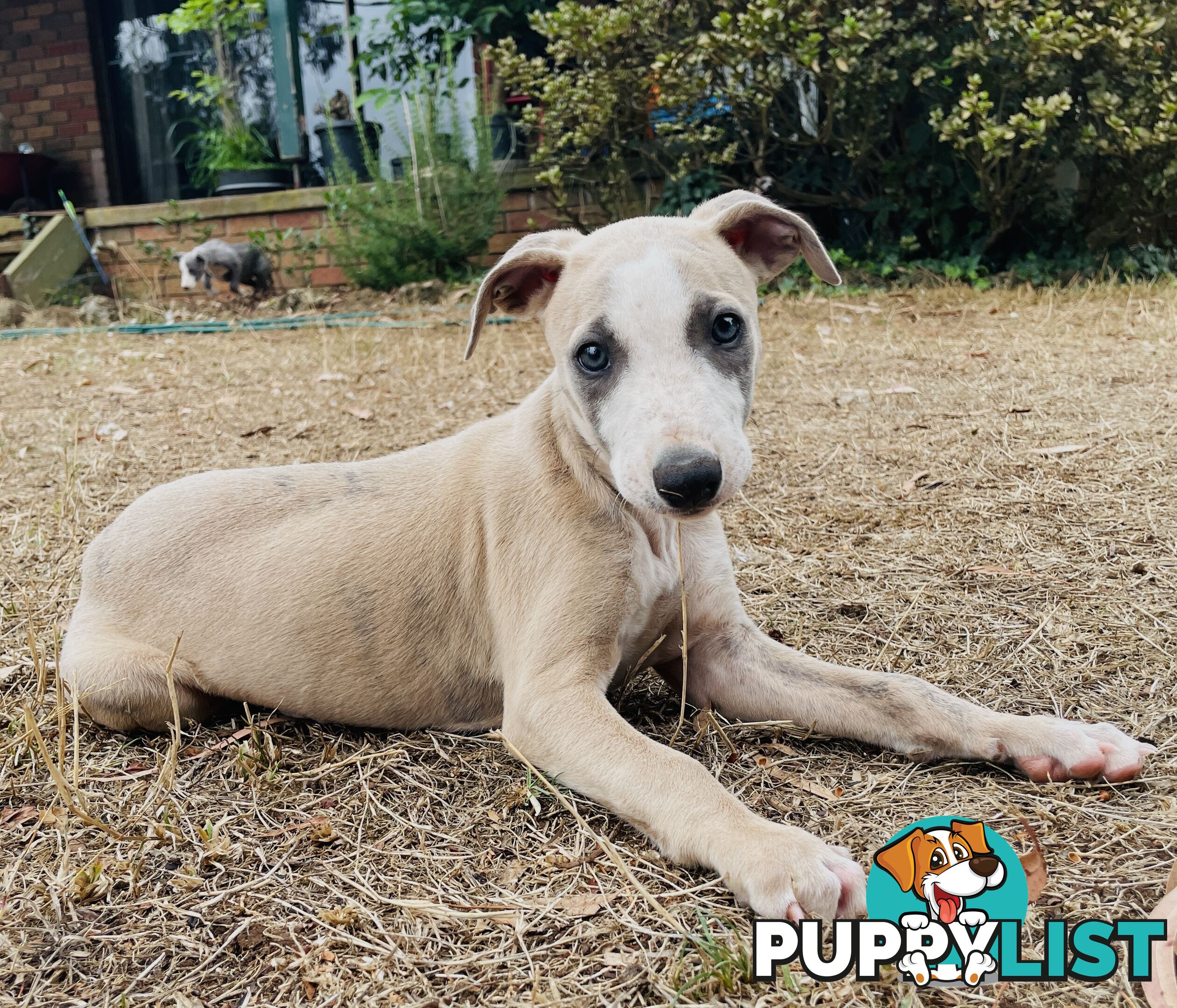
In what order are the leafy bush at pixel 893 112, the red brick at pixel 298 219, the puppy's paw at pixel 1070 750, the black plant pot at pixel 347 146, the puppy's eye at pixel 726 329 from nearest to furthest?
the puppy's paw at pixel 1070 750 < the puppy's eye at pixel 726 329 < the leafy bush at pixel 893 112 < the black plant pot at pixel 347 146 < the red brick at pixel 298 219

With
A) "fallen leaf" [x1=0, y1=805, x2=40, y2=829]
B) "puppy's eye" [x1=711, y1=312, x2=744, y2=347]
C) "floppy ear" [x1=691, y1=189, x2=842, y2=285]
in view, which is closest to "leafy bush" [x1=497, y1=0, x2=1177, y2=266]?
"floppy ear" [x1=691, y1=189, x2=842, y2=285]

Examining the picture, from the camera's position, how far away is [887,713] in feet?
7.40

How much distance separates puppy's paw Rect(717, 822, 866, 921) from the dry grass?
0.20ft

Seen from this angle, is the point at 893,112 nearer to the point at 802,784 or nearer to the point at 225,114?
the point at 225,114

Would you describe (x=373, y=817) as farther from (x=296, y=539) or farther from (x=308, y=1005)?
(x=296, y=539)

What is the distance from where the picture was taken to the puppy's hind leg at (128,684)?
249cm

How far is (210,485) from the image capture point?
111 inches

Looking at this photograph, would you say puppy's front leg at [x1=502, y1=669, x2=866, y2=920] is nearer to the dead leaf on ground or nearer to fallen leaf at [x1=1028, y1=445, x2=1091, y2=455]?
the dead leaf on ground

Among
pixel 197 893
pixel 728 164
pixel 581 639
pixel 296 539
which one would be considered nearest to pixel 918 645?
pixel 581 639

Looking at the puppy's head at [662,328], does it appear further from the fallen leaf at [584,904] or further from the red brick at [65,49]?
the red brick at [65,49]

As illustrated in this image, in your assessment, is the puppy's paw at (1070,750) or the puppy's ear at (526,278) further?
the puppy's ear at (526,278)

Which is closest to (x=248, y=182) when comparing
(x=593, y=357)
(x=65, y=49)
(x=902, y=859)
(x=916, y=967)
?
(x=65, y=49)

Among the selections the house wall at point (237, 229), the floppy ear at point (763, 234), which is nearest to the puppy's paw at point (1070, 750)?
the floppy ear at point (763, 234)

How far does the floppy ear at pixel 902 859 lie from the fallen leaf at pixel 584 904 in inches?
20.1
